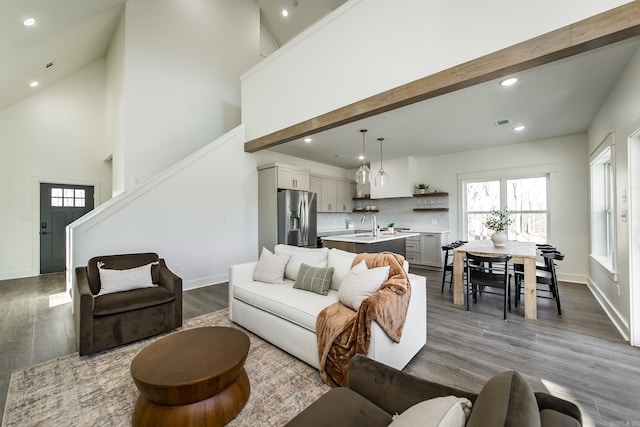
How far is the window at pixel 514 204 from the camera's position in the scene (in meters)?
5.37

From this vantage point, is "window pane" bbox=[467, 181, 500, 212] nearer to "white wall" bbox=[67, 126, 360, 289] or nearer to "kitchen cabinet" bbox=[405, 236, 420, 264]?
"kitchen cabinet" bbox=[405, 236, 420, 264]

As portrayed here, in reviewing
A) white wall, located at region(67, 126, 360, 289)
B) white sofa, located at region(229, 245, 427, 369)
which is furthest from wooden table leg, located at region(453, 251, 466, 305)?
white wall, located at region(67, 126, 360, 289)

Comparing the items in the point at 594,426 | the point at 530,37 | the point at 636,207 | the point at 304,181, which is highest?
the point at 530,37

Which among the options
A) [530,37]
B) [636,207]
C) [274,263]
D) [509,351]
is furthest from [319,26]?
[509,351]

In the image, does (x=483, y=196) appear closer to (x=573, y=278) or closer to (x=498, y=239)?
(x=573, y=278)

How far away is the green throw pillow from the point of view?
9.15ft

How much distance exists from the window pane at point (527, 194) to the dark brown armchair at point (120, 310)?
641 centimetres

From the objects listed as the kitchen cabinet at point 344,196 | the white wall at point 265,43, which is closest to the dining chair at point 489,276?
the kitchen cabinet at point 344,196

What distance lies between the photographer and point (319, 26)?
3.86 meters

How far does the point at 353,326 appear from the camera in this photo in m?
1.98

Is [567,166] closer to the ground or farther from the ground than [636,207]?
farther from the ground

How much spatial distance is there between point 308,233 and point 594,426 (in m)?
4.76

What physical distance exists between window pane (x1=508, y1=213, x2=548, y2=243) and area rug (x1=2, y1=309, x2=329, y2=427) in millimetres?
5496

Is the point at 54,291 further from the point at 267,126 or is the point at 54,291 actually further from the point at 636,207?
the point at 636,207
